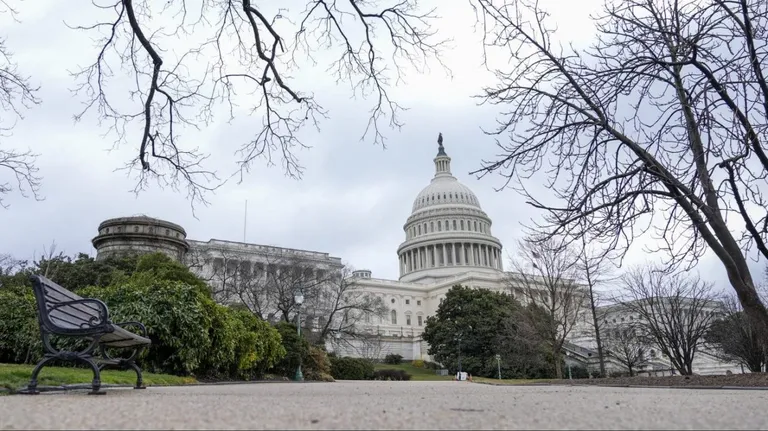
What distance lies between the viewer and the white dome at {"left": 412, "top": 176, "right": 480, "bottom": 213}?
91281 mm

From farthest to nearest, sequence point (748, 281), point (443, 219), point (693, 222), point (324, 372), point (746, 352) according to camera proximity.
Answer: point (443, 219)
point (746, 352)
point (324, 372)
point (748, 281)
point (693, 222)

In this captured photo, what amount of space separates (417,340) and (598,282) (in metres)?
43.6

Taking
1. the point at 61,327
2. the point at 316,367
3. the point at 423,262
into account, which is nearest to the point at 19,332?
the point at 61,327

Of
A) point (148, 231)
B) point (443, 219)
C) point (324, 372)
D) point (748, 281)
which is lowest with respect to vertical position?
point (324, 372)

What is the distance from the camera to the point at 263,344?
1554cm

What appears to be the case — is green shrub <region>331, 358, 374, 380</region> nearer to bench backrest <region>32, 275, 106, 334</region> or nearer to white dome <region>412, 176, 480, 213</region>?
bench backrest <region>32, 275, 106, 334</region>

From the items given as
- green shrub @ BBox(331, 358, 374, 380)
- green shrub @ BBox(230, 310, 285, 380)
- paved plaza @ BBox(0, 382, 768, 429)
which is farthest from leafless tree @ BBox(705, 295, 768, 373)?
paved plaza @ BBox(0, 382, 768, 429)

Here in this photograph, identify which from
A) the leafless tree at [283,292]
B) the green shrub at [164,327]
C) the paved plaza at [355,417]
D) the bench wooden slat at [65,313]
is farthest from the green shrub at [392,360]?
the paved plaza at [355,417]

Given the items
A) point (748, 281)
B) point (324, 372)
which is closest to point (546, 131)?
point (748, 281)

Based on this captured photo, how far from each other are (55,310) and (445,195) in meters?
88.3

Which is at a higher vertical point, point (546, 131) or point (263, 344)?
point (546, 131)

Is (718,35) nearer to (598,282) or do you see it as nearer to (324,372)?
(324,372)

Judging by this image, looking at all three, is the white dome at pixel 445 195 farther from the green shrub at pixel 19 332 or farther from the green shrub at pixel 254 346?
the green shrub at pixel 19 332

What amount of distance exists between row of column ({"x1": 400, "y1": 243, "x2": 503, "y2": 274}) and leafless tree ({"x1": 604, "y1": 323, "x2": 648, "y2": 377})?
4412 cm
